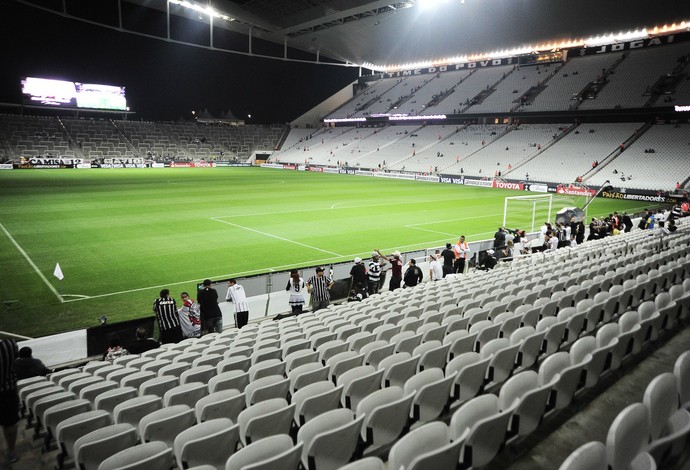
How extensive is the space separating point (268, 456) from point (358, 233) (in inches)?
797

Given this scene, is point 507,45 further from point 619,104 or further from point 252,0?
point 252,0

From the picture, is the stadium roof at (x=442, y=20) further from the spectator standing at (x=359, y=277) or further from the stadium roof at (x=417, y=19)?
the spectator standing at (x=359, y=277)

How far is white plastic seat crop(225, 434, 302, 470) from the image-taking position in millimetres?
2701

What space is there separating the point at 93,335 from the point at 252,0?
4496cm

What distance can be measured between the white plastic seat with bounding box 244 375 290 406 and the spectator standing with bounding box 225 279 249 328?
613cm

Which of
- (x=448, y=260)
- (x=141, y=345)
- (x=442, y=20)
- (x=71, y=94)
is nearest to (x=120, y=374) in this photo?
(x=141, y=345)

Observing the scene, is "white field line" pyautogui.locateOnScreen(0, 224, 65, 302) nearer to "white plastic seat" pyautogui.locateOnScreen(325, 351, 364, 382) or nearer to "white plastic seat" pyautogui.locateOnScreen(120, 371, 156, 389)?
"white plastic seat" pyautogui.locateOnScreen(120, 371, 156, 389)

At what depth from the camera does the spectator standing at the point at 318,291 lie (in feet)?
39.1

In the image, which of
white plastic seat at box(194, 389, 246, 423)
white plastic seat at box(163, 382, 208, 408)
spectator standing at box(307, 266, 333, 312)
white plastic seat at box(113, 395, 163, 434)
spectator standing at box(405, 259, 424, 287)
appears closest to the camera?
white plastic seat at box(194, 389, 246, 423)

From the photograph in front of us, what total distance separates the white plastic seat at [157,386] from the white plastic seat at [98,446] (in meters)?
1.38

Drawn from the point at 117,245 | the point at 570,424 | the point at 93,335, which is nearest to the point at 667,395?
the point at 570,424

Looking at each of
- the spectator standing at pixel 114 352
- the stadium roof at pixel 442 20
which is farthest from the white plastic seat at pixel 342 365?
the stadium roof at pixel 442 20

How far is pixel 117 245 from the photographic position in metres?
19.7

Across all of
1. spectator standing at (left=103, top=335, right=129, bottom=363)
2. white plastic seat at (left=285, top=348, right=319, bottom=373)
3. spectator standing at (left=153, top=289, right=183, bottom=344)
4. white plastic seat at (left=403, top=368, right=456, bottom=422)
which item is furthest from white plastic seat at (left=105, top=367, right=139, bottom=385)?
white plastic seat at (left=403, top=368, right=456, bottom=422)
